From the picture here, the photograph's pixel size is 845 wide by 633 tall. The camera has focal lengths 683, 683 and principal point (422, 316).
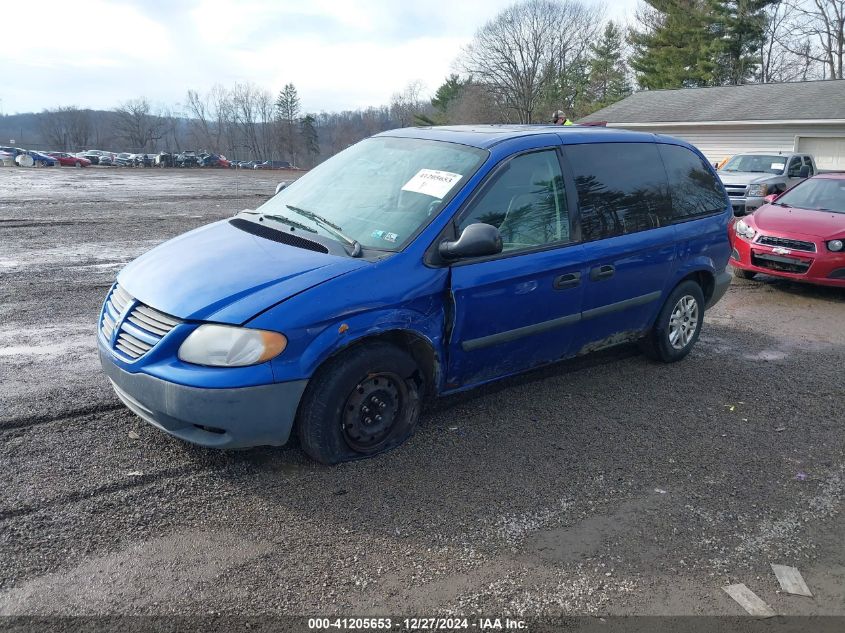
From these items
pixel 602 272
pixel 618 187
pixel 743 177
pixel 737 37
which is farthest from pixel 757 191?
pixel 737 37

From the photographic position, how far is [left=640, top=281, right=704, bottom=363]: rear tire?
558cm

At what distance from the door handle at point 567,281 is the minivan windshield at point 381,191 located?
0.92 metres

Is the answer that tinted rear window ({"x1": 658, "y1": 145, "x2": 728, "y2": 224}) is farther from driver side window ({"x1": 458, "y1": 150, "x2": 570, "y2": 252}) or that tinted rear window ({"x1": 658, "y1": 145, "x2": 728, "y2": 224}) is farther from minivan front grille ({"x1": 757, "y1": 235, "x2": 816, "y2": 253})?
minivan front grille ({"x1": 757, "y1": 235, "x2": 816, "y2": 253})

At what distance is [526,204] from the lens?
14.5ft

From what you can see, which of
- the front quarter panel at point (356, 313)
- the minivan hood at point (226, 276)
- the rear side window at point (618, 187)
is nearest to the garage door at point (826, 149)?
the rear side window at point (618, 187)

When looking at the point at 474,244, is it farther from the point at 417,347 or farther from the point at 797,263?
the point at 797,263

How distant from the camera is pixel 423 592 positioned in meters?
2.85

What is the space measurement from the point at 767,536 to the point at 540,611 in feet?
4.49

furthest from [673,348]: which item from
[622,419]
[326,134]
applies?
[326,134]

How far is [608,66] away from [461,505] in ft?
225

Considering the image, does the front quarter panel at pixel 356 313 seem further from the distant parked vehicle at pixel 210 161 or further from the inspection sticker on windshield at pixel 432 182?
the distant parked vehicle at pixel 210 161

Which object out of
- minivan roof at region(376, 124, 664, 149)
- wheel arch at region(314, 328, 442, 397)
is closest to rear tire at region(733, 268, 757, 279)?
minivan roof at region(376, 124, 664, 149)

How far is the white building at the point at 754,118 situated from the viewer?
27.9 metres

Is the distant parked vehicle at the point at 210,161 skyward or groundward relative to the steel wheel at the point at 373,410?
skyward
